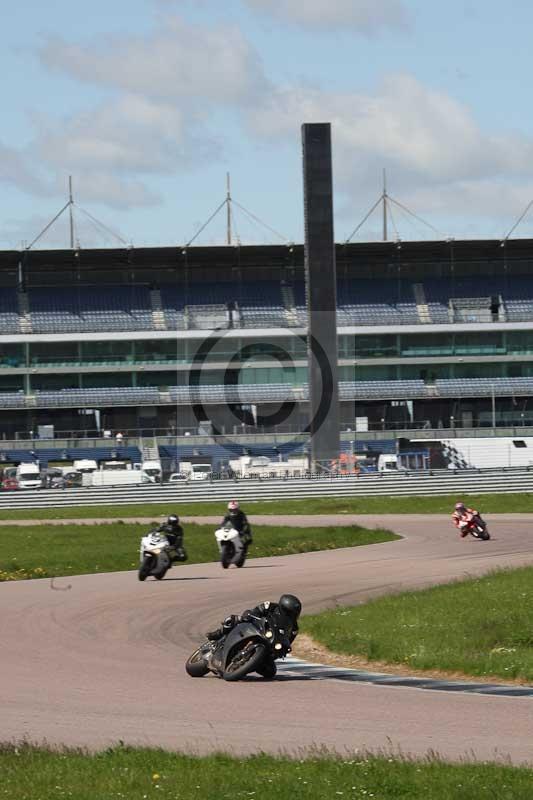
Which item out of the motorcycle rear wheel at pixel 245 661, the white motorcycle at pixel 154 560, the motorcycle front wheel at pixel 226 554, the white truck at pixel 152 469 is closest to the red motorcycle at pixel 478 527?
the motorcycle front wheel at pixel 226 554

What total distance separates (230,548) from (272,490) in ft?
110

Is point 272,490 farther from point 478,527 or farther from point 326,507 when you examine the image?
point 478,527

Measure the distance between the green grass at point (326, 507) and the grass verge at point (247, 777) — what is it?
43.0 metres

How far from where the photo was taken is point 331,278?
79062 millimetres

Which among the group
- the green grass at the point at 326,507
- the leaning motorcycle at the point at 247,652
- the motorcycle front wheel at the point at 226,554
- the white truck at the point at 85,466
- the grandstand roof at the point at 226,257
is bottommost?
the green grass at the point at 326,507

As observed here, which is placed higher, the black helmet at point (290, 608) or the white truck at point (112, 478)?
the black helmet at point (290, 608)

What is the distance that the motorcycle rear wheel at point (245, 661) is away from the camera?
1510 cm

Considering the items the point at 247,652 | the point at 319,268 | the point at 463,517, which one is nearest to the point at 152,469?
the point at 319,268

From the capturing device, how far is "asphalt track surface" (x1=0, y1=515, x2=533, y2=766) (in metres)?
11.5

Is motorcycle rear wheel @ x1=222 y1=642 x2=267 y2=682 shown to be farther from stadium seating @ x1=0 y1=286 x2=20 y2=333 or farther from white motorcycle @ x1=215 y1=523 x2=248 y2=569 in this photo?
stadium seating @ x1=0 y1=286 x2=20 y2=333

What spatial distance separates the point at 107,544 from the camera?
38000 millimetres

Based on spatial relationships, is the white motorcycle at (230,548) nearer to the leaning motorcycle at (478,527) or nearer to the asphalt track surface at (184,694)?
the asphalt track surface at (184,694)

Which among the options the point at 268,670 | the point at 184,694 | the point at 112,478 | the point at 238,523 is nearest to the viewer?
the point at 184,694

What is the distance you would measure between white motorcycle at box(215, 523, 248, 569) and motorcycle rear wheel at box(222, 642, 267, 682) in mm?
16374
